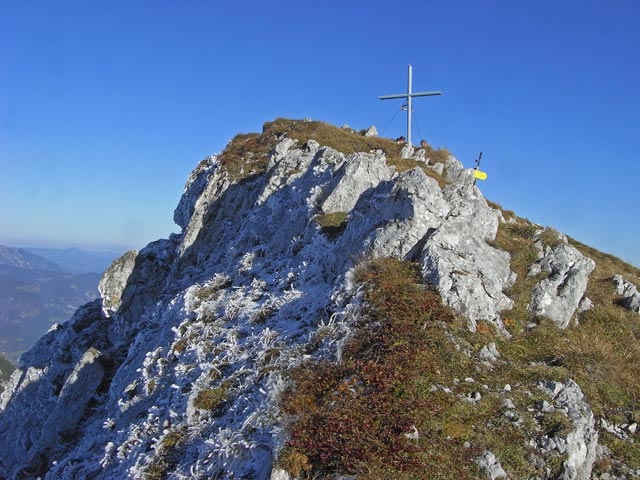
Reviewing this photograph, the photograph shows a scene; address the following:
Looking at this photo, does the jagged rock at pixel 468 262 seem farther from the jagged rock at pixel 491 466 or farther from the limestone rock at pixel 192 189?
the limestone rock at pixel 192 189

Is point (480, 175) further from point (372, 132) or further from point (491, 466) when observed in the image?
point (491, 466)

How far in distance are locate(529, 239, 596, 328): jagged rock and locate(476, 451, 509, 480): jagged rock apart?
819 centimetres

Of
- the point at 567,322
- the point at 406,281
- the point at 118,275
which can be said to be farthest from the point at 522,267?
the point at 118,275

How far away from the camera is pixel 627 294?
20.7 m

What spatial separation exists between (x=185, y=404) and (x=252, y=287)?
22.9 ft

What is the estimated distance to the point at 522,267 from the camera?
19922mm

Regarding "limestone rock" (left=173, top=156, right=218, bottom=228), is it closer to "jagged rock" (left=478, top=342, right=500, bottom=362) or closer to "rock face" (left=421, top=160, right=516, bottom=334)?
"rock face" (left=421, top=160, right=516, bottom=334)

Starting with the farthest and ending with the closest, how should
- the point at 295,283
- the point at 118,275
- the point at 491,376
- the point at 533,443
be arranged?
the point at 118,275, the point at 295,283, the point at 491,376, the point at 533,443

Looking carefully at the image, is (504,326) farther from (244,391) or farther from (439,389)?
(244,391)

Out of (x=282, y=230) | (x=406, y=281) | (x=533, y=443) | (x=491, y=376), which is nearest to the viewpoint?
(x=533, y=443)

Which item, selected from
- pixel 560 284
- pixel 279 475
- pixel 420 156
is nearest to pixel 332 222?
pixel 560 284

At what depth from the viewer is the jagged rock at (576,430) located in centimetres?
1152

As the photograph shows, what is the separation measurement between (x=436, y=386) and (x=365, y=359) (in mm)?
2015

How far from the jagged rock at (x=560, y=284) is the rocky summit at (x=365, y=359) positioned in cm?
7
